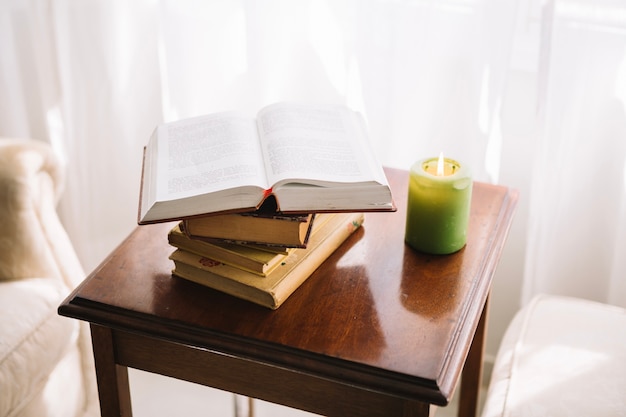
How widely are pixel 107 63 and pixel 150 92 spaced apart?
113mm

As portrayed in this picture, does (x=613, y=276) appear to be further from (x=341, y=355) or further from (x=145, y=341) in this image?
(x=145, y=341)

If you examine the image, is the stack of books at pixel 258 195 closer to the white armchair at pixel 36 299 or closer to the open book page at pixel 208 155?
the open book page at pixel 208 155

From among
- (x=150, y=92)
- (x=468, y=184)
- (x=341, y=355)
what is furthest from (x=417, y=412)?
(x=150, y=92)

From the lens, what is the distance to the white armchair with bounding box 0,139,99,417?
1285 mm

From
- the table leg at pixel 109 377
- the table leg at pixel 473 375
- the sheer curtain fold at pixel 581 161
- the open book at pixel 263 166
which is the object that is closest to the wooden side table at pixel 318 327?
the table leg at pixel 109 377

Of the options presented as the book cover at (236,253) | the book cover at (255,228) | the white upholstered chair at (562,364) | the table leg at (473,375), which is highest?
the book cover at (255,228)

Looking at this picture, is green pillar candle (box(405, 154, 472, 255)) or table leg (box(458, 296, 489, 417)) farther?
table leg (box(458, 296, 489, 417))

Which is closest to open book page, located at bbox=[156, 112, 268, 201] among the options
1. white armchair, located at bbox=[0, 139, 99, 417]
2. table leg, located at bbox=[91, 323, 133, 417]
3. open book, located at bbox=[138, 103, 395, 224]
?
open book, located at bbox=[138, 103, 395, 224]

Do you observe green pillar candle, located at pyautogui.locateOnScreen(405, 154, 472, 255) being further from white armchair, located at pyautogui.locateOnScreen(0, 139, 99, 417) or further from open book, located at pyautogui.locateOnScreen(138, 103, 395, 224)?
white armchair, located at pyautogui.locateOnScreen(0, 139, 99, 417)

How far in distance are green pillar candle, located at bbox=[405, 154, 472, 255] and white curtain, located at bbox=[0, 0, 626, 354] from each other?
0.43 metres

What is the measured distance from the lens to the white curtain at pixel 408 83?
1402mm

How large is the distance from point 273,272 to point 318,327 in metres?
0.09

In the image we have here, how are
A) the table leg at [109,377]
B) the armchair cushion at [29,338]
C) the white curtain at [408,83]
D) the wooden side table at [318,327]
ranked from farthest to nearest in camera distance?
the white curtain at [408,83] < the armchair cushion at [29,338] < the table leg at [109,377] < the wooden side table at [318,327]

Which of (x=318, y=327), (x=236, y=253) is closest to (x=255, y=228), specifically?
(x=236, y=253)
